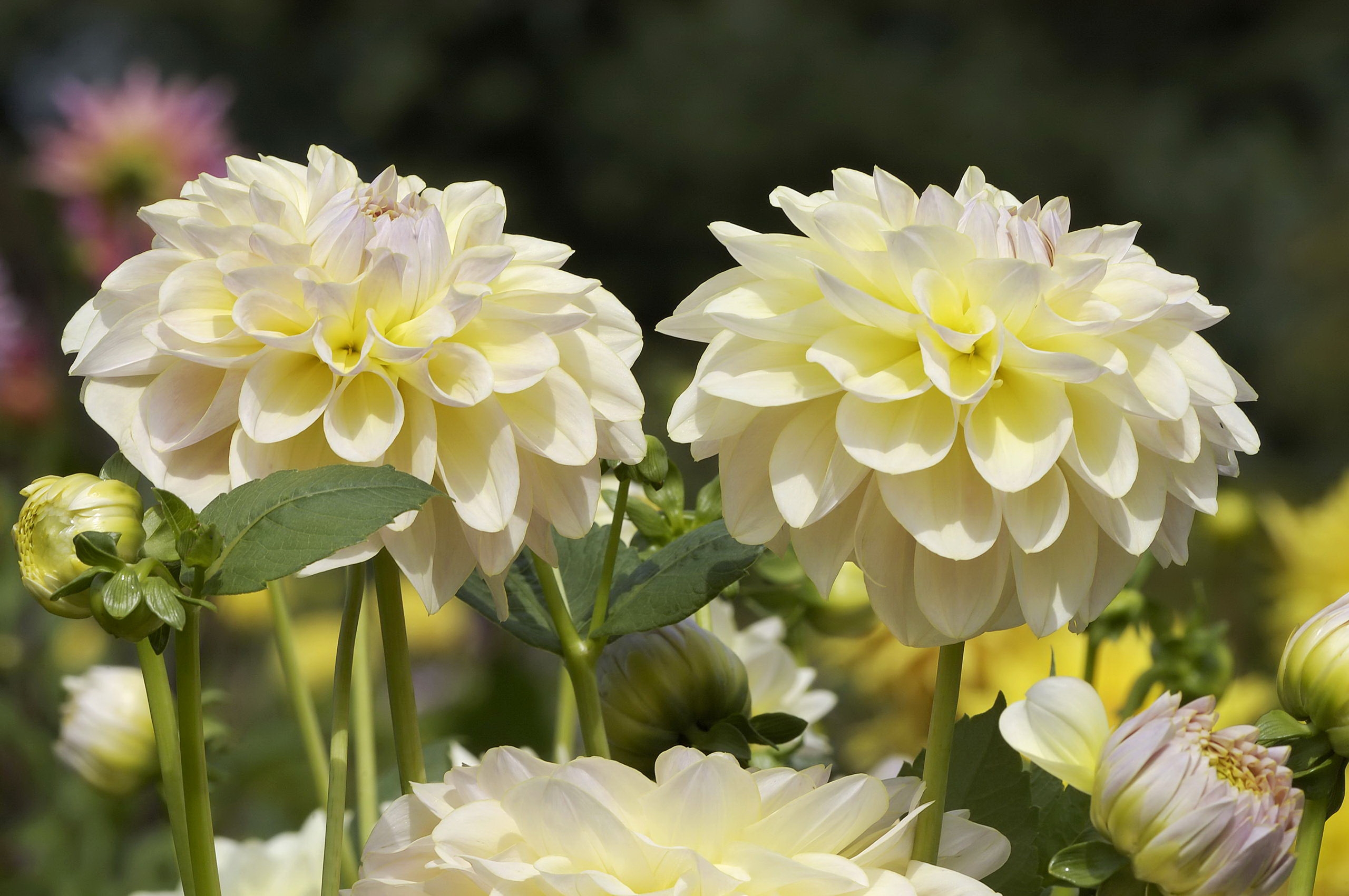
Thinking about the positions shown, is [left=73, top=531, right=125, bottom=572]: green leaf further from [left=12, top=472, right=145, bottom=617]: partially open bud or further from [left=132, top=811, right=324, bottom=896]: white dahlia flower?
[left=132, top=811, right=324, bottom=896]: white dahlia flower

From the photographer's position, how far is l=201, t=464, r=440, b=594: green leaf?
0.66 ft

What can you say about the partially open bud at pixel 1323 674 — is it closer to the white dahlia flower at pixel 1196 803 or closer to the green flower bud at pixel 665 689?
the white dahlia flower at pixel 1196 803

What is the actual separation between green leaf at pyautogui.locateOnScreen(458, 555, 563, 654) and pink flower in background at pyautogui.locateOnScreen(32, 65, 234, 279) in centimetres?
104

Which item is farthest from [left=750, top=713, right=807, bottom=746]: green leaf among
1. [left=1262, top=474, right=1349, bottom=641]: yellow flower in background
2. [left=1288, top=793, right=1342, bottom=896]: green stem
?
[left=1262, top=474, right=1349, bottom=641]: yellow flower in background

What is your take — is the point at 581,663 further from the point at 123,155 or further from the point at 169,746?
the point at 123,155

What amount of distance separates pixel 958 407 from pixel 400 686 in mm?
124

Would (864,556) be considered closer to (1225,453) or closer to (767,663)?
(1225,453)

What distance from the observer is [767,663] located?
16.3 inches

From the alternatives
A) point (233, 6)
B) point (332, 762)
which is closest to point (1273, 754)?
point (332, 762)

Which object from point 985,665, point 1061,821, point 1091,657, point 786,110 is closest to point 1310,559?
point 985,665

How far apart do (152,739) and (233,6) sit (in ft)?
14.3

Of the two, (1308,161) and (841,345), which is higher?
(1308,161)

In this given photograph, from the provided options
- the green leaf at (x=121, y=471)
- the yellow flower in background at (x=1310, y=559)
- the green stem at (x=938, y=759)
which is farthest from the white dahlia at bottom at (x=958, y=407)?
the yellow flower in background at (x=1310, y=559)

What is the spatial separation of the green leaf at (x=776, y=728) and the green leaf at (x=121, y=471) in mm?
150
